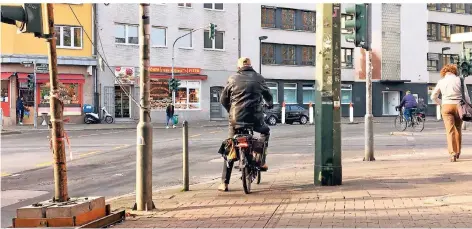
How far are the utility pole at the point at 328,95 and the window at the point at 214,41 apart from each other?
35.5 m

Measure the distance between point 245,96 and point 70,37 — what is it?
32.4 m

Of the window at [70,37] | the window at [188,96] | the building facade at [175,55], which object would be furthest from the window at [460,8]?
the window at [70,37]

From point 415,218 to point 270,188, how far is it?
9.44 ft

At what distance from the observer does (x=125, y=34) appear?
40031 millimetres

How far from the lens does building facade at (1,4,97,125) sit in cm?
3606

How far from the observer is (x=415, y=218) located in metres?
5.89

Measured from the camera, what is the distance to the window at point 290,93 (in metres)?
47.8

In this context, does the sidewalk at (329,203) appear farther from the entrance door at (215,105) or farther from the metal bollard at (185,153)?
the entrance door at (215,105)

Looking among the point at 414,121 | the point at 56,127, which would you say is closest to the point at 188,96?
the point at 414,121

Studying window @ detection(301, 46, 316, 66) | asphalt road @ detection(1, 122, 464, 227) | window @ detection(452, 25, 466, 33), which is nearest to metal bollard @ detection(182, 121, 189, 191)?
asphalt road @ detection(1, 122, 464, 227)

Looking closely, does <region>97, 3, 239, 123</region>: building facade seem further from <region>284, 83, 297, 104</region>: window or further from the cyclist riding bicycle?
the cyclist riding bicycle

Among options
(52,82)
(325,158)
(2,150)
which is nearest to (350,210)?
(325,158)

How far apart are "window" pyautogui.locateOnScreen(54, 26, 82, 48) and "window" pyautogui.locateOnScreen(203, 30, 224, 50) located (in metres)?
9.65

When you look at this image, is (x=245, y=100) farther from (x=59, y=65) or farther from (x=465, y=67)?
(x=59, y=65)
